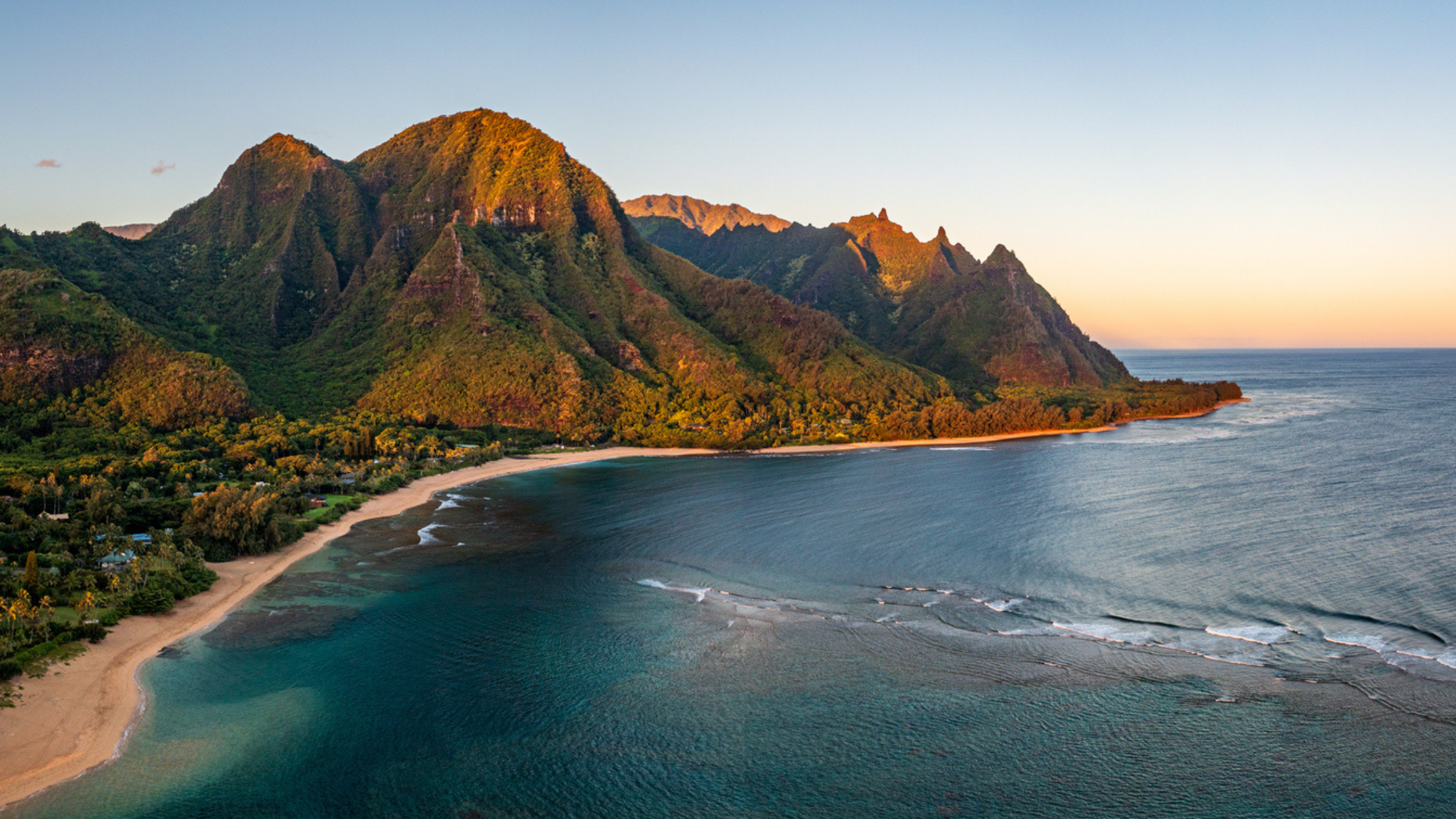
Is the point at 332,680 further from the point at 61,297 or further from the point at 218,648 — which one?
the point at 61,297

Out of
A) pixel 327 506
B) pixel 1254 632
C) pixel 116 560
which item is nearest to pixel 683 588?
pixel 1254 632

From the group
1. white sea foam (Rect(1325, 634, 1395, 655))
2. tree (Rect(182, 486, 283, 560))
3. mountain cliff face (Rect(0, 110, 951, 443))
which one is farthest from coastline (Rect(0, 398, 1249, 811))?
mountain cliff face (Rect(0, 110, 951, 443))

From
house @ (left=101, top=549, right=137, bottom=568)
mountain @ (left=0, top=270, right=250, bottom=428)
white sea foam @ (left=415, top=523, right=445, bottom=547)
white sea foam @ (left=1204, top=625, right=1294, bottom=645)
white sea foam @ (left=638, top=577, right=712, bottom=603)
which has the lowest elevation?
white sea foam @ (left=1204, top=625, right=1294, bottom=645)

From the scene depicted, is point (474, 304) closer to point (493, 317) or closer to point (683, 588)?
point (493, 317)

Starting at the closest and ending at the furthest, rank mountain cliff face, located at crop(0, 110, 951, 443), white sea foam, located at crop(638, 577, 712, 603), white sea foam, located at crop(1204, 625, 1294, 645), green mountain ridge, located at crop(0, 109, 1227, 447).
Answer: white sea foam, located at crop(1204, 625, 1294, 645) < white sea foam, located at crop(638, 577, 712, 603) < green mountain ridge, located at crop(0, 109, 1227, 447) < mountain cliff face, located at crop(0, 110, 951, 443)

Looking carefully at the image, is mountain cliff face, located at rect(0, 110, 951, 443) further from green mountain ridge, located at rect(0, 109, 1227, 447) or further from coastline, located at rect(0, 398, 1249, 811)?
coastline, located at rect(0, 398, 1249, 811)

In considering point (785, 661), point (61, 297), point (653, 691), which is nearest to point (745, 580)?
point (785, 661)
